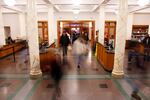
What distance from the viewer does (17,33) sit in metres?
15.1

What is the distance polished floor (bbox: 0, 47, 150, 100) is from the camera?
446 centimetres

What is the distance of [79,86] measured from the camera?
17.1 feet

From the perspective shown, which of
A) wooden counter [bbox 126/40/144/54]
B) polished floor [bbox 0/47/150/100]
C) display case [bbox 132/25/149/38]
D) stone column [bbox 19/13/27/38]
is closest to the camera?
polished floor [bbox 0/47/150/100]

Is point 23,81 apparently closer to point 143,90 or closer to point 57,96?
point 57,96

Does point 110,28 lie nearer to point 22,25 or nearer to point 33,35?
point 22,25

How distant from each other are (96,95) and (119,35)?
2.58 meters

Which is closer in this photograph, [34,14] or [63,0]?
[34,14]

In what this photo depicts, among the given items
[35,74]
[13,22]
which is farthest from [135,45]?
[13,22]

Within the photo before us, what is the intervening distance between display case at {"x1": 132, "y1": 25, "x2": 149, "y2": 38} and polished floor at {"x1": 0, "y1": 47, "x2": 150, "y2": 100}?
8867mm

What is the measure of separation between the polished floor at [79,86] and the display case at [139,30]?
29.1 ft

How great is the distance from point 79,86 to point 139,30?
1222cm

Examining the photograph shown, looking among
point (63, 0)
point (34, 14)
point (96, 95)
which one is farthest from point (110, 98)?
point (63, 0)

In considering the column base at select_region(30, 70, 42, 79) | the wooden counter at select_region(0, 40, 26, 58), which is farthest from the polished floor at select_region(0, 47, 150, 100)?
the wooden counter at select_region(0, 40, 26, 58)

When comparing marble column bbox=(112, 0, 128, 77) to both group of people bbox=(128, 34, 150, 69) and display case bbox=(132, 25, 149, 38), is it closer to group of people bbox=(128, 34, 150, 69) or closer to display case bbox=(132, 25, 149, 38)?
group of people bbox=(128, 34, 150, 69)
